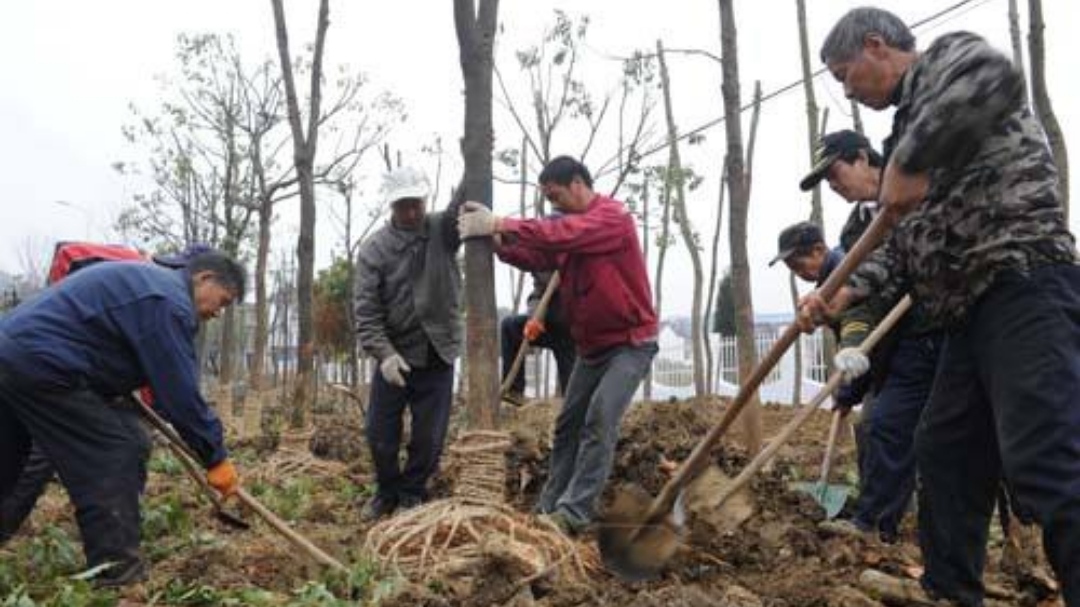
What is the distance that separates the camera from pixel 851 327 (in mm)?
4973

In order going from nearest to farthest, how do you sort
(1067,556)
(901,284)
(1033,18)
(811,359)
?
1. (1067,556)
2. (901,284)
3. (1033,18)
4. (811,359)

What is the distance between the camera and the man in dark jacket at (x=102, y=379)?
3986mm

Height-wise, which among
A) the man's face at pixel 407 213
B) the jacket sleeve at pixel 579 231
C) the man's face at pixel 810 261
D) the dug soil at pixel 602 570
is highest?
the man's face at pixel 407 213

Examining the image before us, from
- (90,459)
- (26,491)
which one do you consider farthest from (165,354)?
(26,491)

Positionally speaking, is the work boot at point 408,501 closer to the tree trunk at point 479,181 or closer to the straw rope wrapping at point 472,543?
the tree trunk at point 479,181

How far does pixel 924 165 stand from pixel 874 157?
1.87 m

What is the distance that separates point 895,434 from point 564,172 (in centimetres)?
193

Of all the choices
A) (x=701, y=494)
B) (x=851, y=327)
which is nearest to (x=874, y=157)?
(x=851, y=327)

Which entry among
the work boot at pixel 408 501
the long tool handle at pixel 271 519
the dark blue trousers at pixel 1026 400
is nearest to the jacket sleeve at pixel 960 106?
the dark blue trousers at pixel 1026 400

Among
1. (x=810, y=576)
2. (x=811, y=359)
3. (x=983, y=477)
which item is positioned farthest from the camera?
(x=811, y=359)

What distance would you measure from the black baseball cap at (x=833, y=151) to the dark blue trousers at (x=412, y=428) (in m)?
2.34

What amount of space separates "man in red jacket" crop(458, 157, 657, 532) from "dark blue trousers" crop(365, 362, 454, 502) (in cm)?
86

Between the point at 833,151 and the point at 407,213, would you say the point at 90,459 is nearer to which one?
the point at 407,213

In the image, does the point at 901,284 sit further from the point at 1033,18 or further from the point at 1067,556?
the point at 1033,18
